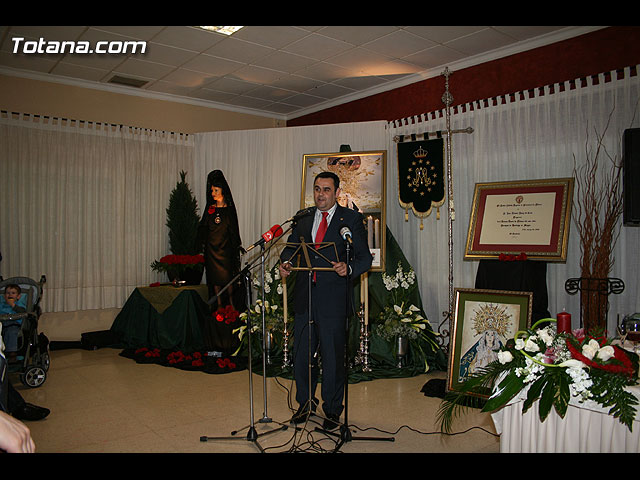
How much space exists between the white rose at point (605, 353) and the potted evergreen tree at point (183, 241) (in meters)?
5.52

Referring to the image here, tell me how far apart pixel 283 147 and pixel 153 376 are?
3386 millimetres

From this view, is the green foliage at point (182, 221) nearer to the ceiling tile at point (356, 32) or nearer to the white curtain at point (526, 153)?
the white curtain at point (526, 153)

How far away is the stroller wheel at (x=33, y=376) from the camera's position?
4.82 m

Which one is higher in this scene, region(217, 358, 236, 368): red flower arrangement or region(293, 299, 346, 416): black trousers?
region(293, 299, 346, 416): black trousers

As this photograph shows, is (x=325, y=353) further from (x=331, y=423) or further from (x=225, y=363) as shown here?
(x=225, y=363)

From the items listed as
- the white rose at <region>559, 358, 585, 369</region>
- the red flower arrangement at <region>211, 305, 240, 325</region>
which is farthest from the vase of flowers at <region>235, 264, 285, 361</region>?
the white rose at <region>559, 358, 585, 369</region>

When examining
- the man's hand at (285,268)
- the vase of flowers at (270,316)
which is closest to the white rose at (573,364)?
the man's hand at (285,268)

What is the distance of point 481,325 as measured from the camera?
435 cm

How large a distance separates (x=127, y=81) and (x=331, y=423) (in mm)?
5433

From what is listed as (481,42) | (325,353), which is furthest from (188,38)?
(325,353)

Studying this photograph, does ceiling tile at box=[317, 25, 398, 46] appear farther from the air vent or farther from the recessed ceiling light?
the air vent

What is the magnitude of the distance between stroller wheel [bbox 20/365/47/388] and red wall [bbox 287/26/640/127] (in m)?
5.17

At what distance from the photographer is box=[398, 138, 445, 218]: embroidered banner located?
5.85m
